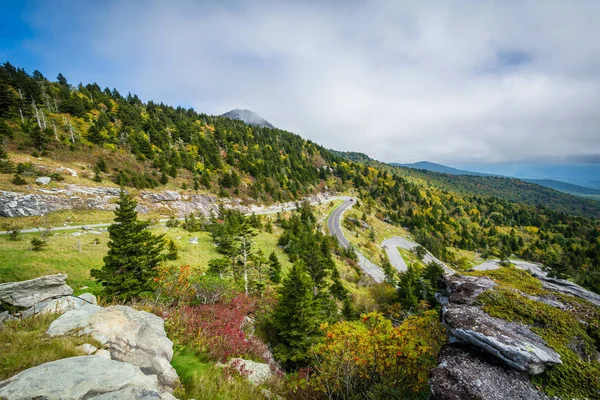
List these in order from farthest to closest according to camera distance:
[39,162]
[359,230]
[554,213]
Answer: [554,213] < [359,230] < [39,162]

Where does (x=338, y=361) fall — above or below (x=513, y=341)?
below

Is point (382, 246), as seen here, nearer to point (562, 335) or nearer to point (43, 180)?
point (562, 335)

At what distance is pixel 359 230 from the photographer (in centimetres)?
8069

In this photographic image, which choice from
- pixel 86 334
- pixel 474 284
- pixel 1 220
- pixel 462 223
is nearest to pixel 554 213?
pixel 462 223

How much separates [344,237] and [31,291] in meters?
66.3

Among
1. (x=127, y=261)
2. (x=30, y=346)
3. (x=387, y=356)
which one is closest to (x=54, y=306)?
(x=30, y=346)

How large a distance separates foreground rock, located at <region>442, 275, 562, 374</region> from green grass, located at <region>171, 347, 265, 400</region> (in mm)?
6337

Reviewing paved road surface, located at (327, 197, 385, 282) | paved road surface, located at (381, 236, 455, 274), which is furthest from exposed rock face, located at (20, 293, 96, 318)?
paved road surface, located at (381, 236, 455, 274)

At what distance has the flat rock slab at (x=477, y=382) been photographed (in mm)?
4629

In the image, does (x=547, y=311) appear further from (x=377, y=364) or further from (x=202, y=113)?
(x=202, y=113)

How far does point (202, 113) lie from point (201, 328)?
13915cm

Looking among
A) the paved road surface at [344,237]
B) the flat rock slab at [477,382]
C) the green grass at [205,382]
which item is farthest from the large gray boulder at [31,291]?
the paved road surface at [344,237]

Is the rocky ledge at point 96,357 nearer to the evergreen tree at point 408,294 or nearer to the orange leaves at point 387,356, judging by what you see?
the orange leaves at point 387,356

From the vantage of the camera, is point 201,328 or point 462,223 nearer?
point 201,328
